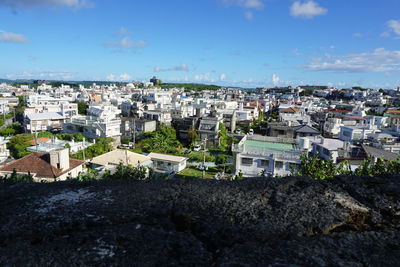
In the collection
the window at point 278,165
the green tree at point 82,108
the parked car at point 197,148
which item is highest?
the green tree at point 82,108

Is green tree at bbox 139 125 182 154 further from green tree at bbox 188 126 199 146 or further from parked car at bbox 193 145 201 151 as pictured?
parked car at bbox 193 145 201 151

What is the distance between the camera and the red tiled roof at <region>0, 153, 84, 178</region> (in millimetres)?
13516

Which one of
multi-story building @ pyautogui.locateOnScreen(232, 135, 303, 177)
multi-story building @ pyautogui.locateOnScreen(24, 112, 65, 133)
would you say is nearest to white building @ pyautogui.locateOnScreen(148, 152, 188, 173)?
multi-story building @ pyautogui.locateOnScreen(232, 135, 303, 177)

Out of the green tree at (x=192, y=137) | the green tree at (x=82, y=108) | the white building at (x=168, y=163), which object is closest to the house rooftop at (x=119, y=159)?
the white building at (x=168, y=163)

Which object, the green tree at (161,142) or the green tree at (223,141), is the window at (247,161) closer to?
the green tree at (161,142)

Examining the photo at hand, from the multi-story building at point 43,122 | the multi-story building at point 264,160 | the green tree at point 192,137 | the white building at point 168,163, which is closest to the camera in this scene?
the multi-story building at point 264,160

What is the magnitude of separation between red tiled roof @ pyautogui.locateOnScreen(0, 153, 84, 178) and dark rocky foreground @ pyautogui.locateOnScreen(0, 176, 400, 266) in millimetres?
11058

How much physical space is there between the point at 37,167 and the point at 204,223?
14.3 m

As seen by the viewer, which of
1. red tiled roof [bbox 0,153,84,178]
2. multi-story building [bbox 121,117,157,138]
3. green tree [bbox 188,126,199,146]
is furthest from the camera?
multi-story building [bbox 121,117,157,138]

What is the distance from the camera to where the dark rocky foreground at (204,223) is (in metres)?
2.07

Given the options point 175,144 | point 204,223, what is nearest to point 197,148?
point 175,144

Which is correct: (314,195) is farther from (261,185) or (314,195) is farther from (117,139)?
(117,139)

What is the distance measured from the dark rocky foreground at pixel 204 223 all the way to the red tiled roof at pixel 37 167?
36.3 ft

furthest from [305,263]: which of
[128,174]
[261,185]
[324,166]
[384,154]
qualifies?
[384,154]
